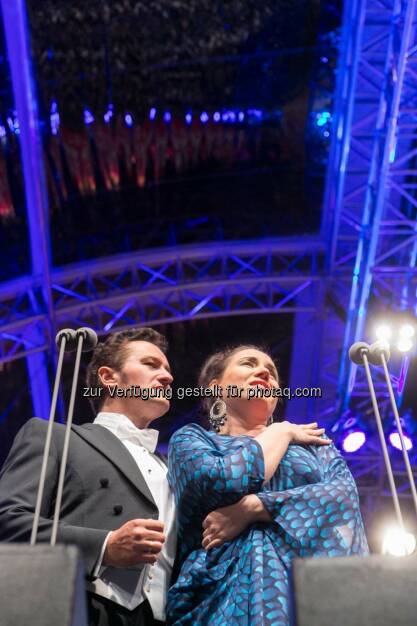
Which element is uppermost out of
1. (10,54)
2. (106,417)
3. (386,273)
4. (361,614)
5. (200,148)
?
(200,148)

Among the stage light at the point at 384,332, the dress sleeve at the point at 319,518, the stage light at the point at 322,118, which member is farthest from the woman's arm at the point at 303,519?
the stage light at the point at 322,118

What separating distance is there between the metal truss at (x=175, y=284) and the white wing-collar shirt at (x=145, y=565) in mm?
5555

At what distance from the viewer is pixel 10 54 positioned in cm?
748

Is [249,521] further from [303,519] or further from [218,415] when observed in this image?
[218,415]

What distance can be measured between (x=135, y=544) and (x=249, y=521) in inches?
11.8

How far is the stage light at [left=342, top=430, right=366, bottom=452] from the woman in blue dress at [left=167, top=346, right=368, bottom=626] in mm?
5777

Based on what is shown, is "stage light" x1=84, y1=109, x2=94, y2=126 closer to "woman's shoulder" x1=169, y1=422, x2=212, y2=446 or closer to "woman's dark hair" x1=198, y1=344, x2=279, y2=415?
"woman's dark hair" x1=198, y1=344, x2=279, y2=415

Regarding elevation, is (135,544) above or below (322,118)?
below

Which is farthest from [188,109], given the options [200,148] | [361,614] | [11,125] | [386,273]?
[361,614]

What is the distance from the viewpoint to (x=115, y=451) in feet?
8.41

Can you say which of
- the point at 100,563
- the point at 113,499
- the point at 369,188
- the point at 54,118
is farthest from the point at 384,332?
the point at 100,563

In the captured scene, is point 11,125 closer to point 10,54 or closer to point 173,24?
point 10,54

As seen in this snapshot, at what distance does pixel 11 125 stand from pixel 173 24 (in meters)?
2.02

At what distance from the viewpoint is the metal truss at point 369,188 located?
671cm
